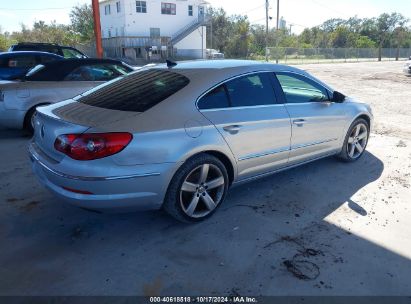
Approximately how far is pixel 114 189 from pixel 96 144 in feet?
1.30

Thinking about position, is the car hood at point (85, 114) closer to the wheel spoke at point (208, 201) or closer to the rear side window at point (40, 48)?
the wheel spoke at point (208, 201)

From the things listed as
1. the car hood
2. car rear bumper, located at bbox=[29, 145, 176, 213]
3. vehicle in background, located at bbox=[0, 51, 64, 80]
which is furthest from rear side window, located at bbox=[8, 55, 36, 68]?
car rear bumper, located at bbox=[29, 145, 176, 213]

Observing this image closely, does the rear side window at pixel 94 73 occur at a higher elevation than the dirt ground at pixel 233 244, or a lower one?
higher

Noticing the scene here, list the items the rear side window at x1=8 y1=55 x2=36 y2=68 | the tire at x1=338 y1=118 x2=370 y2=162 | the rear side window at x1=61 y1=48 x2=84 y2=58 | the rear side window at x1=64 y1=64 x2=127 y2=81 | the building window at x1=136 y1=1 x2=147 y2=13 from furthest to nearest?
the building window at x1=136 y1=1 x2=147 y2=13 → the rear side window at x1=61 y1=48 x2=84 y2=58 → the rear side window at x1=8 y1=55 x2=36 y2=68 → the rear side window at x1=64 y1=64 x2=127 y2=81 → the tire at x1=338 y1=118 x2=370 y2=162

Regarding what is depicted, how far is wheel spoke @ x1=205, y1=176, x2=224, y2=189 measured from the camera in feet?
11.7

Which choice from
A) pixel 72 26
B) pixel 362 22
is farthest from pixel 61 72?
pixel 362 22

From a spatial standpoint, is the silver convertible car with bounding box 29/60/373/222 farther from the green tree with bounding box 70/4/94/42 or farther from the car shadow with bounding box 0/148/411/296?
the green tree with bounding box 70/4/94/42

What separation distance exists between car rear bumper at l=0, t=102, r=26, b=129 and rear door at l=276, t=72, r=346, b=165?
4630mm

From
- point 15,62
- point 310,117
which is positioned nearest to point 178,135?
point 310,117

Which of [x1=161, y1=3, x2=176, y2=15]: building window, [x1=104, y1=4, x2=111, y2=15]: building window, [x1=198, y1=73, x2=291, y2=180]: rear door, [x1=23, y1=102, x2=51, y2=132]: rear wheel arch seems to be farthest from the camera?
[x1=104, y1=4, x2=111, y2=15]: building window

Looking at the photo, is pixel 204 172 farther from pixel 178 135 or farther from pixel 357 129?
pixel 357 129

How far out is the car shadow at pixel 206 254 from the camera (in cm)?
269

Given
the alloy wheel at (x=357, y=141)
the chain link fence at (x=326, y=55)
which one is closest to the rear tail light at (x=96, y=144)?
the alloy wheel at (x=357, y=141)

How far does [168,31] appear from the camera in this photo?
43156 mm
